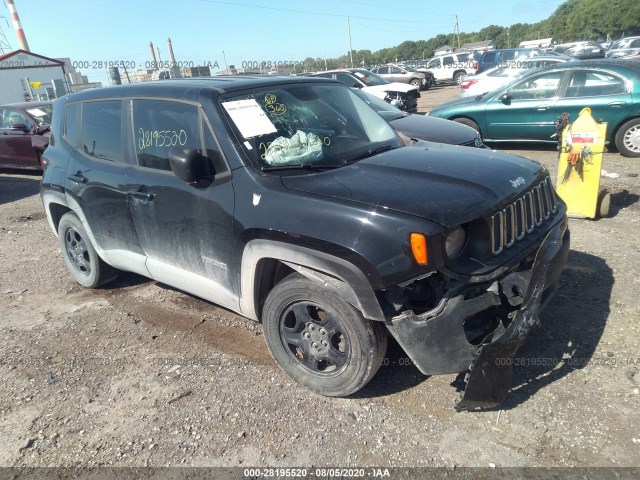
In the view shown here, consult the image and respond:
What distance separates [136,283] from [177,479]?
9.23ft

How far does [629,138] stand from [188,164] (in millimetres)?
7855

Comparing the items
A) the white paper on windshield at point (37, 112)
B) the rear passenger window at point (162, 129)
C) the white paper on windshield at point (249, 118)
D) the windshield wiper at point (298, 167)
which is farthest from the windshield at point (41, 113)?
the windshield wiper at point (298, 167)

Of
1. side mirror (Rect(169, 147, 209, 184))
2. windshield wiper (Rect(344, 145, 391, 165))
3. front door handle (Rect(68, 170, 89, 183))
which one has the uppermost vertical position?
side mirror (Rect(169, 147, 209, 184))

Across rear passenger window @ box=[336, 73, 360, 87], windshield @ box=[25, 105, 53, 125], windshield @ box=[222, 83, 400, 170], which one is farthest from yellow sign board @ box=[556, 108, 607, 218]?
rear passenger window @ box=[336, 73, 360, 87]

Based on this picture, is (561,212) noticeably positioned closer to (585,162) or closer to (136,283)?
(585,162)

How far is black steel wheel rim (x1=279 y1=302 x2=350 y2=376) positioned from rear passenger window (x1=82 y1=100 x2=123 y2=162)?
1.96 meters

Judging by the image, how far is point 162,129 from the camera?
11.3 feet

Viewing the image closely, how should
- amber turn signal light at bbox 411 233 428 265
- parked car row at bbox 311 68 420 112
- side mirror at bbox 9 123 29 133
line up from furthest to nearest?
1. parked car row at bbox 311 68 420 112
2. side mirror at bbox 9 123 29 133
3. amber turn signal light at bbox 411 233 428 265

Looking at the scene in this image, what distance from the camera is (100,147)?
4008 mm

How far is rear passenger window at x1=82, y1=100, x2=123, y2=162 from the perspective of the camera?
3816 millimetres

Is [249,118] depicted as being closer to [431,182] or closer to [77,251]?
[431,182]

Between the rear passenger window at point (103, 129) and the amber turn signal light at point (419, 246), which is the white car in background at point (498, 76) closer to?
the rear passenger window at point (103, 129)

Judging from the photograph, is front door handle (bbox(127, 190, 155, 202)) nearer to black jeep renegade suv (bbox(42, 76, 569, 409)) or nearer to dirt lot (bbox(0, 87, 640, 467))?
black jeep renegade suv (bbox(42, 76, 569, 409))

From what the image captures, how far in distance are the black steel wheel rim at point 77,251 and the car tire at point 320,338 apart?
8.36 ft
